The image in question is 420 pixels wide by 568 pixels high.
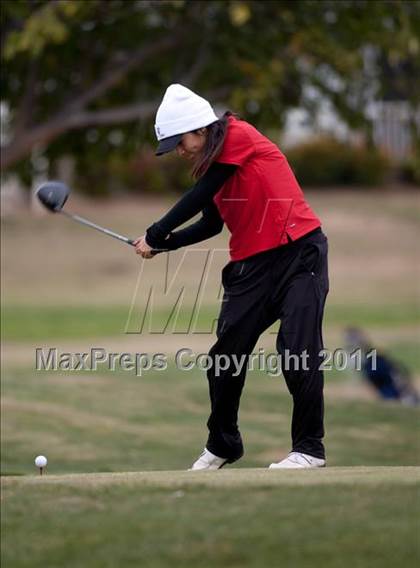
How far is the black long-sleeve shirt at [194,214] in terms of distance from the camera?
7480 mm

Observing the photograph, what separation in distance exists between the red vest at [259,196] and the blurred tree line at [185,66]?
6.95 meters

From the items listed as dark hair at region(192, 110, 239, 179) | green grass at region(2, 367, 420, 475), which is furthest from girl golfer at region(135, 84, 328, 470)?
green grass at region(2, 367, 420, 475)

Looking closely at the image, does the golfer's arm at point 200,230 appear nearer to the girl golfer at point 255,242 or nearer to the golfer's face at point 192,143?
the girl golfer at point 255,242

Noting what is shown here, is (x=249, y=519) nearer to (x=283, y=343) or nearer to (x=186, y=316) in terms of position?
(x=283, y=343)

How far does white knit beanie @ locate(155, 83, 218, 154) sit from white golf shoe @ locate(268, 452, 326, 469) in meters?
1.91

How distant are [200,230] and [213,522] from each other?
2694 millimetres

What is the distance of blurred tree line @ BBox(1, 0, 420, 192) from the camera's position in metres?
15.6

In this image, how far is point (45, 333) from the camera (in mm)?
27250

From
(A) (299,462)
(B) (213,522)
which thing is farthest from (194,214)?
(B) (213,522)

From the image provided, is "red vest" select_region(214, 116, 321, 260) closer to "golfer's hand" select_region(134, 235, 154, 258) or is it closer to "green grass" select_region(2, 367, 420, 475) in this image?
"golfer's hand" select_region(134, 235, 154, 258)

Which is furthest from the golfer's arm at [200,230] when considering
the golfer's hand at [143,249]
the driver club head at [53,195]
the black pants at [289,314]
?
the driver club head at [53,195]

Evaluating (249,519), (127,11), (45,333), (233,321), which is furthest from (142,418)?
(45,333)

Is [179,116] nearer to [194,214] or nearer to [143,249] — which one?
[194,214]

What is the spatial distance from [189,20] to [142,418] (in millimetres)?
4841
